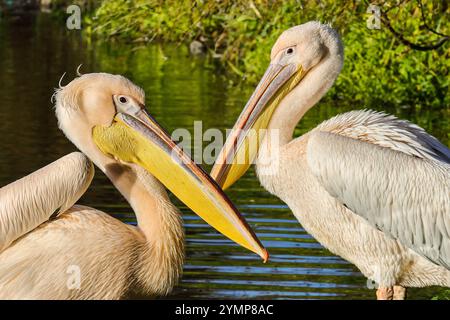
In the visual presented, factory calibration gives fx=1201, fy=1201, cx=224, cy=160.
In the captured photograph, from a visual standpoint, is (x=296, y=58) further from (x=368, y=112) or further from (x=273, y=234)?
(x=273, y=234)

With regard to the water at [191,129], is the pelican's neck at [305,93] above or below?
above

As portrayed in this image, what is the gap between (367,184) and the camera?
6.60m

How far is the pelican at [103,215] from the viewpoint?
5.56 m

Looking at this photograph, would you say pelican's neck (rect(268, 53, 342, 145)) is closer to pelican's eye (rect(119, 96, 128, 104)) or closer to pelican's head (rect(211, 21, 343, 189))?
pelican's head (rect(211, 21, 343, 189))

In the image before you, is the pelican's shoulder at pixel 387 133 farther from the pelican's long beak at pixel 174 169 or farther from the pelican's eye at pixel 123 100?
the pelican's eye at pixel 123 100

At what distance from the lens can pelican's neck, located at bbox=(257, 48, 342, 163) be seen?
7025mm

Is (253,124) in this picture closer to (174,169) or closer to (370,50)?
(174,169)

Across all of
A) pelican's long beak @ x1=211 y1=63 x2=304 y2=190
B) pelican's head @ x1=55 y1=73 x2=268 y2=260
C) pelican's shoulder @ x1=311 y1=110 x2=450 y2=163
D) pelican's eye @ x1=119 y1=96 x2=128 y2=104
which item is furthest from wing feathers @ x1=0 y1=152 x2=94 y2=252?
pelican's shoulder @ x1=311 y1=110 x2=450 y2=163

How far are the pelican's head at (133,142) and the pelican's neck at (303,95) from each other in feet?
4.38

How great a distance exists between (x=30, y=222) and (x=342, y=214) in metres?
1.94

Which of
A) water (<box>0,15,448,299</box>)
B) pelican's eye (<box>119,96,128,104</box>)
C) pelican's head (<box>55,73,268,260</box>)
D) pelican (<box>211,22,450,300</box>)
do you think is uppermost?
pelican's eye (<box>119,96,128,104</box>)

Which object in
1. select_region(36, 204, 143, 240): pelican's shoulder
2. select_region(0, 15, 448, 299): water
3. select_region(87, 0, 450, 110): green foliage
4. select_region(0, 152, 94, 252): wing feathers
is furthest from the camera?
select_region(87, 0, 450, 110): green foliage

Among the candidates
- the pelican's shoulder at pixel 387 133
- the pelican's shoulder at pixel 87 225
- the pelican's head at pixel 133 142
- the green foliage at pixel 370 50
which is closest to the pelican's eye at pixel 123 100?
the pelican's head at pixel 133 142
